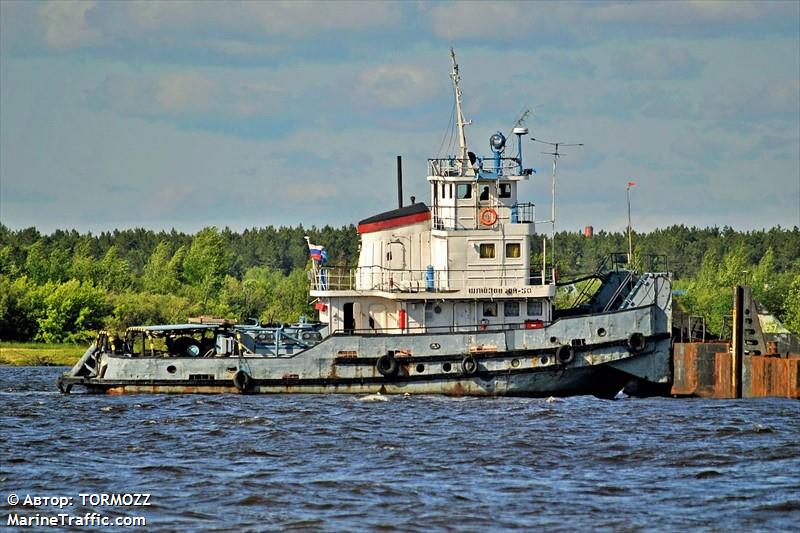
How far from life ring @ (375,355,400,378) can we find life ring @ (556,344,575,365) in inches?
161

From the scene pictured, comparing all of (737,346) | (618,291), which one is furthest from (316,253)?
(737,346)

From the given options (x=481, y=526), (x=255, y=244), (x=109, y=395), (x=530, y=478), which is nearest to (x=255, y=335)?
(x=109, y=395)

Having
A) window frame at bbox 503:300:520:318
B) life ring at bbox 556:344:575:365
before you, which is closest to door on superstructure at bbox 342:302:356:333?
window frame at bbox 503:300:520:318

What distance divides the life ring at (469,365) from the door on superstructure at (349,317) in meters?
3.63

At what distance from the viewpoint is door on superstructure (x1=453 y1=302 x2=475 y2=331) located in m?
36.8

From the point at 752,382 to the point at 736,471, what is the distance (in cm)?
1082

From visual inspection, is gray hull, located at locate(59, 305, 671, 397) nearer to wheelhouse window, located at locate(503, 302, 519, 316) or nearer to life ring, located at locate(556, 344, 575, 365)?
life ring, located at locate(556, 344, 575, 365)

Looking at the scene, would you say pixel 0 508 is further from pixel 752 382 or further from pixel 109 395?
pixel 752 382

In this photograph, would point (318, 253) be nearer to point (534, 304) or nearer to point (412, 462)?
point (534, 304)

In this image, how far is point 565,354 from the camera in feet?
116

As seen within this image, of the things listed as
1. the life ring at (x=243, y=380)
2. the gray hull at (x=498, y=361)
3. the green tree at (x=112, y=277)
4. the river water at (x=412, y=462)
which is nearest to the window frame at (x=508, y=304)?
the gray hull at (x=498, y=361)

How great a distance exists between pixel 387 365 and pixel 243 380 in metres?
3.93

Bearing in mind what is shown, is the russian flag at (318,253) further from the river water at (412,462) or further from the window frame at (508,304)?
the window frame at (508,304)

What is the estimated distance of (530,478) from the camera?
25312 mm
